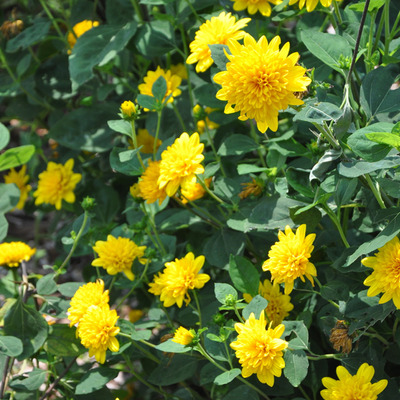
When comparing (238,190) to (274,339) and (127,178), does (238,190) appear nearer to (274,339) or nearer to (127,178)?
(274,339)

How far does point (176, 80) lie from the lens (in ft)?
4.78

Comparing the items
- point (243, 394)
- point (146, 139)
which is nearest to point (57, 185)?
point (146, 139)

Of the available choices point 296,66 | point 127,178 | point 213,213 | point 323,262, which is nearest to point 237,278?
point 323,262

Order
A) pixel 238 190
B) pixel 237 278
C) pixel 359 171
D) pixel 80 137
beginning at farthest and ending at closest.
A: 1. pixel 80 137
2. pixel 238 190
3. pixel 237 278
4. pixel 359 171

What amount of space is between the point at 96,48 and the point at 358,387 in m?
1.05

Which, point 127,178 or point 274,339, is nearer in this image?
point 274,339

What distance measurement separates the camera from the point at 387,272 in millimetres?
958

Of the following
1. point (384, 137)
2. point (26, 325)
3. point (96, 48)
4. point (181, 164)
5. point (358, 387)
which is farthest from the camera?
point (96, 48)

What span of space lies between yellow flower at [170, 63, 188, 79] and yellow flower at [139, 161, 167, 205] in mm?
500

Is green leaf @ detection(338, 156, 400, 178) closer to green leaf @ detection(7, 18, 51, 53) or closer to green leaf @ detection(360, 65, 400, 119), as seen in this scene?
green leaf @ detection(360, 65, 400, 119)

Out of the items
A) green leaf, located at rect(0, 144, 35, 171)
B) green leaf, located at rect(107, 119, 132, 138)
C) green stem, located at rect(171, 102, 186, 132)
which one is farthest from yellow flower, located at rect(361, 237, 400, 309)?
green leaf, located at rect(0, 144, 35, 171)

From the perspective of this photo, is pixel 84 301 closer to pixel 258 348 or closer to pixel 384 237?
pixel 258 348

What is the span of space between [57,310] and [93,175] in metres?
0.59

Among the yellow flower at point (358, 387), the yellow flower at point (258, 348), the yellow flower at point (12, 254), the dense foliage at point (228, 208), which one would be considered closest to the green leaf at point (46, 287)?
the dense foliage at point (228, 208)
